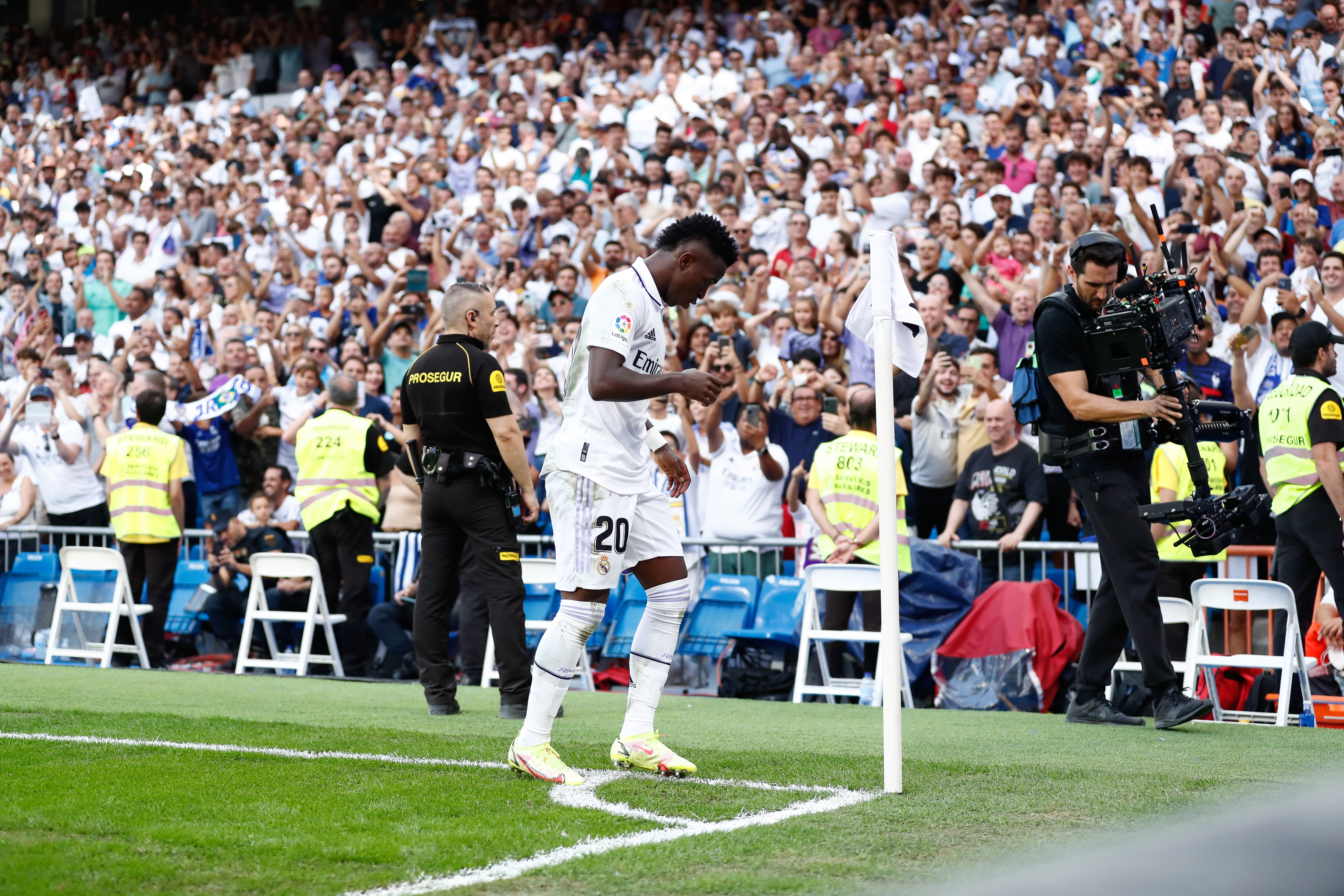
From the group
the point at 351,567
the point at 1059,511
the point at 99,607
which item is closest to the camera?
the point at 1059,511

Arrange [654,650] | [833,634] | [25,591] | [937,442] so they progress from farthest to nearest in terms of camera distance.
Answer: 1. [25,591]
2. [937,442]
3. [833,634]
4. [654,650]

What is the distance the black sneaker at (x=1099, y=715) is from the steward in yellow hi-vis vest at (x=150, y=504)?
7908 millimetres

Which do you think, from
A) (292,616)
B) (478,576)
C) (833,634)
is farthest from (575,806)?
(292,616)

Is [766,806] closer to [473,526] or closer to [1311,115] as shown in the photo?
[473,526]

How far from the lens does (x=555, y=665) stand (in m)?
5.69

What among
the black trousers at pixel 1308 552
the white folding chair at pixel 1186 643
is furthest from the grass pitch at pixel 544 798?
the black trousers at pixel 1308 552

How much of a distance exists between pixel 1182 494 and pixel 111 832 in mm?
7589

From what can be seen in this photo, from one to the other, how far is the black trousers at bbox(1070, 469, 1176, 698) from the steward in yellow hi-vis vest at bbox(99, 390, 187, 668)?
804 centimetres

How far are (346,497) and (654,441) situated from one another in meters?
6.40

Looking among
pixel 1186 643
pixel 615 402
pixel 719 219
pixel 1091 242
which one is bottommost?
pixel 1186 643

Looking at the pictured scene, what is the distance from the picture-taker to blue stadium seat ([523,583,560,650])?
11.7m

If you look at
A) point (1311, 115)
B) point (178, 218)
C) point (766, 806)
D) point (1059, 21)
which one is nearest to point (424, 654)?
point (766, 806)

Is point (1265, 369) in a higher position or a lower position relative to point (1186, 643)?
higher

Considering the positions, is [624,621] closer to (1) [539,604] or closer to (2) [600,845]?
(1) [539,604]
